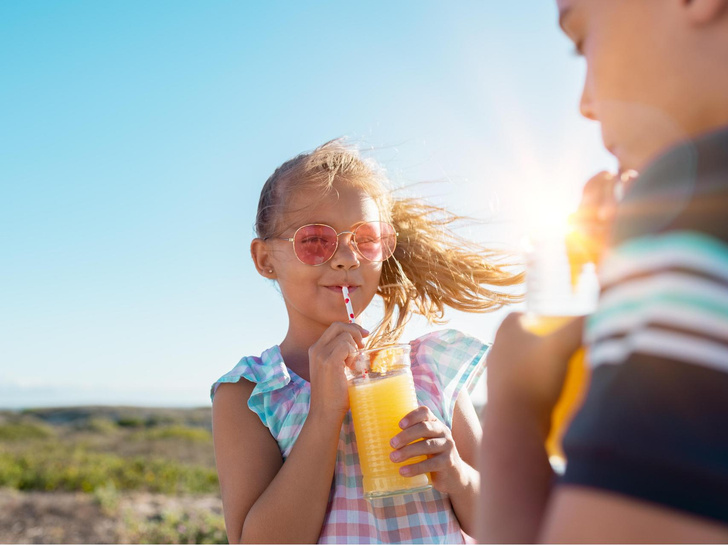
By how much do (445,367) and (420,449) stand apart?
0.85 m

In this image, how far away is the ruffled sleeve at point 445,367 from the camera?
3100mm

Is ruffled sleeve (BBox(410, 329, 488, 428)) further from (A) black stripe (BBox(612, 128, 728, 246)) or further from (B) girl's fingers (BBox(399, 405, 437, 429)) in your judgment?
(A) black stripe (BBox(612, 128, 728, 246))

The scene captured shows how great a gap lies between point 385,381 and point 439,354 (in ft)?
2.59

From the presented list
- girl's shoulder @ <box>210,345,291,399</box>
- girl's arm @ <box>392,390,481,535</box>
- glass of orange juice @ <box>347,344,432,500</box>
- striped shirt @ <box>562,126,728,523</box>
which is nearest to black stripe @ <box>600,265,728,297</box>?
striped shirt @ <box>562,126,728,523</box>

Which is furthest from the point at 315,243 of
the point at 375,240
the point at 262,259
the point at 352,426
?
the point at 352,426

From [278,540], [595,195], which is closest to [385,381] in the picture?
[278,540]

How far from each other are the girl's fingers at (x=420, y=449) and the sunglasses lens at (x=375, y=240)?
3.56ft

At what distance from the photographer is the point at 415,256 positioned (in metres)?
3.76

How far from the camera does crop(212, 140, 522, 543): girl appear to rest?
8.45 feet

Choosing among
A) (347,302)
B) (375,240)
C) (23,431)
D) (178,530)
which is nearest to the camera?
(347,302)

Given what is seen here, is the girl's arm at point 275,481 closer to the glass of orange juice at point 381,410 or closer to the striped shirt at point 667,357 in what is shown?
the glass of orange juice at point 381,410

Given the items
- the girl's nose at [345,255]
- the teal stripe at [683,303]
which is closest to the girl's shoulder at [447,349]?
the girl's nose at [345,255]

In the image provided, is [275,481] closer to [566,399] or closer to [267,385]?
[267,385]

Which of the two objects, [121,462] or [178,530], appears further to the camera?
[121,462]
